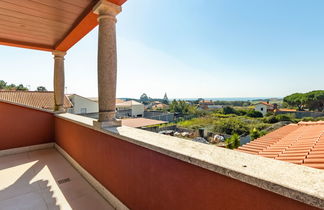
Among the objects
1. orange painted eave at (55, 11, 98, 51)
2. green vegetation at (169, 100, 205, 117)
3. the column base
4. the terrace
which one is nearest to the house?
green vegetation at (169, 100, 205, 117)

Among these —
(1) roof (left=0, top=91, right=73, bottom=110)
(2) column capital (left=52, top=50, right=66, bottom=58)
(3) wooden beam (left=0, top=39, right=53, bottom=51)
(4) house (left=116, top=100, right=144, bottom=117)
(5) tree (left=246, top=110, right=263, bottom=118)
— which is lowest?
(5) tree (left=246, top=110, right=263, bottom=118)

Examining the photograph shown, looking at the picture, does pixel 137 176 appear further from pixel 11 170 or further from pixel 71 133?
pixel 11 170

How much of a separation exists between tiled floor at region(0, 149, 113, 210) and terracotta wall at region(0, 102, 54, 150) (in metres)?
0.52

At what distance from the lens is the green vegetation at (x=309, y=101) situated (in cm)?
2956

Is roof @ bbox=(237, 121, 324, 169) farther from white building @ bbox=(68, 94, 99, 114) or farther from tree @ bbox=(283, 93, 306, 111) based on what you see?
tree @ bbox=(283, 93, 306, 111)

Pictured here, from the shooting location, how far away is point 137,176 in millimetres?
1478

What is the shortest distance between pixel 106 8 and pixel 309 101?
45.5m

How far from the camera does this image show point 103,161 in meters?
2.02

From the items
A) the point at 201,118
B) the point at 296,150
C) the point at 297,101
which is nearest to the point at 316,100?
the point at 297,101

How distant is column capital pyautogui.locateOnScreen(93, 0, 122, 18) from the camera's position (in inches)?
72.9

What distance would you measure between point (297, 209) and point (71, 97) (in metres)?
20.3

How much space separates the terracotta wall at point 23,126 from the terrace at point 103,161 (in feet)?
0.06

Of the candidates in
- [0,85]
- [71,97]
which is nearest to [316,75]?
[71,97]

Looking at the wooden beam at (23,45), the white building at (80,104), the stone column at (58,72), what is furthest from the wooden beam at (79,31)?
the white building at (80,104)
